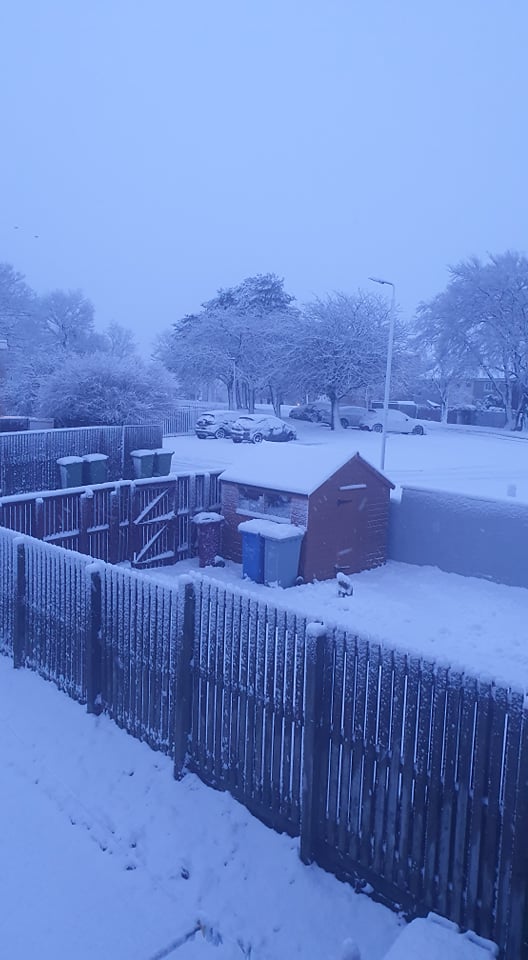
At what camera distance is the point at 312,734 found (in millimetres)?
4988

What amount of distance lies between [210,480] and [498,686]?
12141 mm

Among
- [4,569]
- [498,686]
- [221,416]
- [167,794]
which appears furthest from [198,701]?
[221,416]

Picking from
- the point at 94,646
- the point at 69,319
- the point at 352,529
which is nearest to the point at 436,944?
the point at 94,646

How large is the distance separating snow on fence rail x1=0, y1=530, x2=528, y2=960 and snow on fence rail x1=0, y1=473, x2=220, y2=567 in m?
5.61

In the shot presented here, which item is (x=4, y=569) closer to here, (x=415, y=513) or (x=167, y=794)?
(x=167, y=794)

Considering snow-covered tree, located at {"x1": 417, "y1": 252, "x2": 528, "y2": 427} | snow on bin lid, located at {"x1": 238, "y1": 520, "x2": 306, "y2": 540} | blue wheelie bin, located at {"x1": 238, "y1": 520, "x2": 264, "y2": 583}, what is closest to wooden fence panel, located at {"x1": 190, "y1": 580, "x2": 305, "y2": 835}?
snow on bin lid, located at {"x1": 238, "y1": 520, "x2": 306, "y2": 540}

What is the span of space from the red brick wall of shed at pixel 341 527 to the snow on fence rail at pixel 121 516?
2.75 meters

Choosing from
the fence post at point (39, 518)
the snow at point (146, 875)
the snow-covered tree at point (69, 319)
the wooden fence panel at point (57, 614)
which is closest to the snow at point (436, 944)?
the snow at point (146, 875)

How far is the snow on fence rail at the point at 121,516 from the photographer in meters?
12.4

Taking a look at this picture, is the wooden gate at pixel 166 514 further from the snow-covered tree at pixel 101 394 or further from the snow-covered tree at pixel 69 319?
the snow-covered tree at pixel 69 319

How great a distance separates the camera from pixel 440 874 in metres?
4.38

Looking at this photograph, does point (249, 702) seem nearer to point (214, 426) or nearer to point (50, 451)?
point (50, 451)

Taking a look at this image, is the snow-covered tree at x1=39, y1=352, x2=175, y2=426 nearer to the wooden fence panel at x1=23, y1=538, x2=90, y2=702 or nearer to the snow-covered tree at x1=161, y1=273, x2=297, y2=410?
the snow-covered tree at x1=161, y1=273, x2=297, y2=410

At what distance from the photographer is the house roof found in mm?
14219
